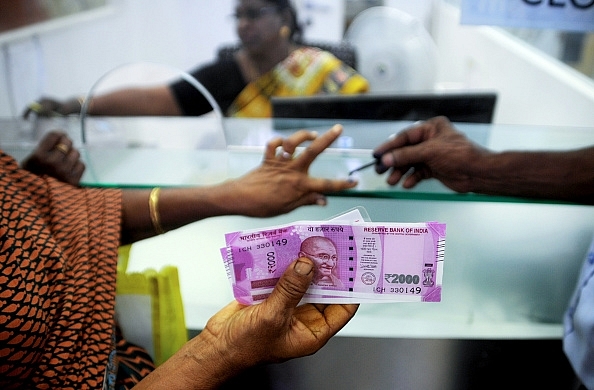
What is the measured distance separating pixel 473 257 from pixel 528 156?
0.22 meters

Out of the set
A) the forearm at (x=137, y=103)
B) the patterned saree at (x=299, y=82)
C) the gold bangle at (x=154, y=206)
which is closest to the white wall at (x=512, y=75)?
the patterned saree at (x=299, y=82)

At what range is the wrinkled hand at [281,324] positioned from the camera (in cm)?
56

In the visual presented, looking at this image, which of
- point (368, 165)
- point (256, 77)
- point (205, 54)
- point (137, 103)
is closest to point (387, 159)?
point (368, 165)

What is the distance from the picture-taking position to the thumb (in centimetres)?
55

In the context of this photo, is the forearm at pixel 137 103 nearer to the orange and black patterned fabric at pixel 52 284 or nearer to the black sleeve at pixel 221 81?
the black sleeve at pixel 221 81

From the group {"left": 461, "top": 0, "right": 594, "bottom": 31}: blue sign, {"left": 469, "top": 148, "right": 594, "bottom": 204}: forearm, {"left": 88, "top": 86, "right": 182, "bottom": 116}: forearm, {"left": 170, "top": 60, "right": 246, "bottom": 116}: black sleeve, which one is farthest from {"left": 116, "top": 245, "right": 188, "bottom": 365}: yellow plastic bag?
{"left": 170, "top": 60, "right": 246, "bottom": 116}: black sleeve

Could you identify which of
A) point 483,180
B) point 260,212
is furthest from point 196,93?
point 483,180

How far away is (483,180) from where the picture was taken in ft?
2.83

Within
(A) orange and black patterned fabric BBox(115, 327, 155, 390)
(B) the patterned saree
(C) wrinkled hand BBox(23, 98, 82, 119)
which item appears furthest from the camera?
(B) the patterned saree

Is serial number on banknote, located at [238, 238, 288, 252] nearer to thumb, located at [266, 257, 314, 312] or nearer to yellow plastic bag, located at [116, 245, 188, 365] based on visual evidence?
thumb, located at [266, 257, 314, 312]

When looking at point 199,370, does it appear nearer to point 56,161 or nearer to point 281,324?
point 281,324

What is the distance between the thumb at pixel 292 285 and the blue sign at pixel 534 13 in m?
0.61

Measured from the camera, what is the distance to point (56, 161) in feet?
3.03

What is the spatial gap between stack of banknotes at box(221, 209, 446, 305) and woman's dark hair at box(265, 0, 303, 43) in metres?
1.59
